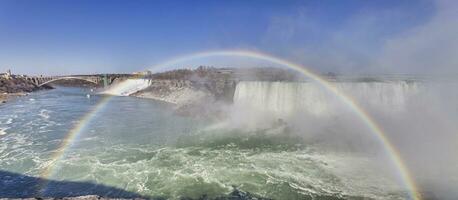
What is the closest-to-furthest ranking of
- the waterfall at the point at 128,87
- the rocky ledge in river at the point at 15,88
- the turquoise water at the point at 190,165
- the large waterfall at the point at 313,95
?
→ the turquoise water at the point at 190,165 → the large waterfall at the point at 313,95 → the rocky ledge in river at the point at 15,88 → the waterfall at the point at 128,87

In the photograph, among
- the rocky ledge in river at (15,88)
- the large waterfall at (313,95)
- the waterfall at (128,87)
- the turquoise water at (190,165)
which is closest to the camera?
the turquoise water at (190,165)

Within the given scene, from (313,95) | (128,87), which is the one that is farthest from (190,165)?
(128,87)

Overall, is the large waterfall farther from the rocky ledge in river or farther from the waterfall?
the rocky ledge in river

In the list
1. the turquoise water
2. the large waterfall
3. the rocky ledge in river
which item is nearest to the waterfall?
the rocky ledge in river

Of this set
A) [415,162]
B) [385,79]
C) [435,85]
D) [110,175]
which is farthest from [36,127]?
[435,85]

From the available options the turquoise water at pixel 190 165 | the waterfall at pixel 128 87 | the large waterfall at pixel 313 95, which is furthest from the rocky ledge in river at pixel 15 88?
the large waterfall at pixel 313 95

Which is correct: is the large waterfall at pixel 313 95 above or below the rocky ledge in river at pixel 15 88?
above

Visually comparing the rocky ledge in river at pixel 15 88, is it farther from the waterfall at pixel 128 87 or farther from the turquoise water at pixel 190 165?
the turquoise water at pixel 190 165
